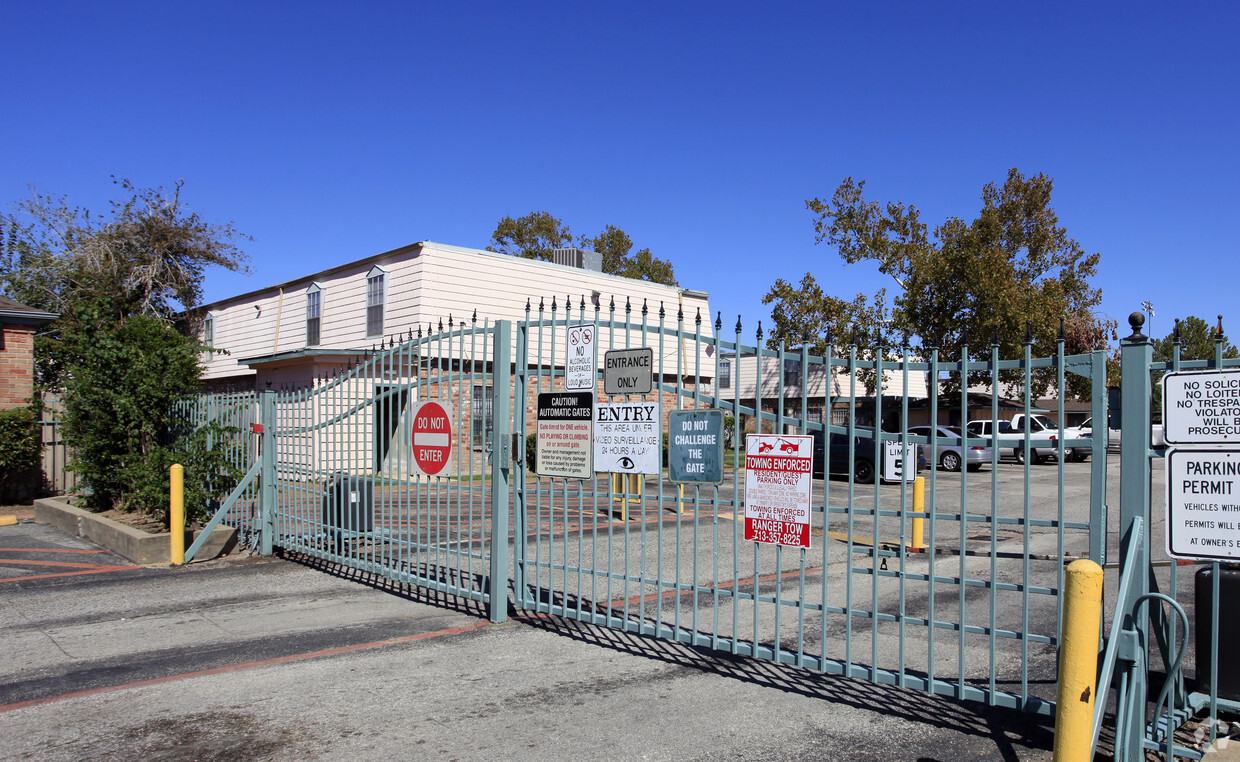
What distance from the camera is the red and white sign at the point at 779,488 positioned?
511 centimetres

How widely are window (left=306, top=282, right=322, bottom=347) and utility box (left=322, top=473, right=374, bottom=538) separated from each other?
53.1 ft

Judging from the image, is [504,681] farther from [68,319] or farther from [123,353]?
[68,319]

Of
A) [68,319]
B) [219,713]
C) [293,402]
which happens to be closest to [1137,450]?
[219,713]

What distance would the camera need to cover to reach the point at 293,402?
967 centimetres

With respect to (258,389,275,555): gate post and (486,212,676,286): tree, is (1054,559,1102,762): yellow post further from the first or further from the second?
(486,212,676,286): tree

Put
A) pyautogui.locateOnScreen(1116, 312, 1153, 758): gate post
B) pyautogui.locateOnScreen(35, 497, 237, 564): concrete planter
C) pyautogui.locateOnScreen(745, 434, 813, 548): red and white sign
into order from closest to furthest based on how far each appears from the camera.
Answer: pyautogui.locateOnScreen(1116, 312, 1153, 758): gate post
pyautogui.locateOnScreen(745, 434, 813, 548): red and white sign
pyautogui.locateOnScreen(35, 497, 237, 564): concrete planter

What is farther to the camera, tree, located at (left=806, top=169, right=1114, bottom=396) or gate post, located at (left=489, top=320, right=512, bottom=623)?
tree, located at (left=806, top=169, right=1114, bottom=396)

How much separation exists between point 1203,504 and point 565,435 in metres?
4.30

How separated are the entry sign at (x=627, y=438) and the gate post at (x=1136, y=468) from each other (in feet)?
9.58

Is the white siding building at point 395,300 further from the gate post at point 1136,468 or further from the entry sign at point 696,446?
the gate post at point 1136,468

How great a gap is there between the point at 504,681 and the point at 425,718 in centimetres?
77

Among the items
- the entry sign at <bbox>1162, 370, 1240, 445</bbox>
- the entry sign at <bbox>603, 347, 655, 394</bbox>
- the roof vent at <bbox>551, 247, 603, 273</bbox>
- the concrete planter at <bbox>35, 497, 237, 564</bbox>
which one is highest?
the roof vent at <bbox>551, 247, 603, 273</bbox>

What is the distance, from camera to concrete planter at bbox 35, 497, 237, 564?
9.78 meters

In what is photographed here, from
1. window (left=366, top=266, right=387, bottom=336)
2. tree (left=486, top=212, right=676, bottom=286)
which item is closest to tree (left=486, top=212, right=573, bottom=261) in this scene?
tree (left=486, top=212, right=676, bottom=286)
